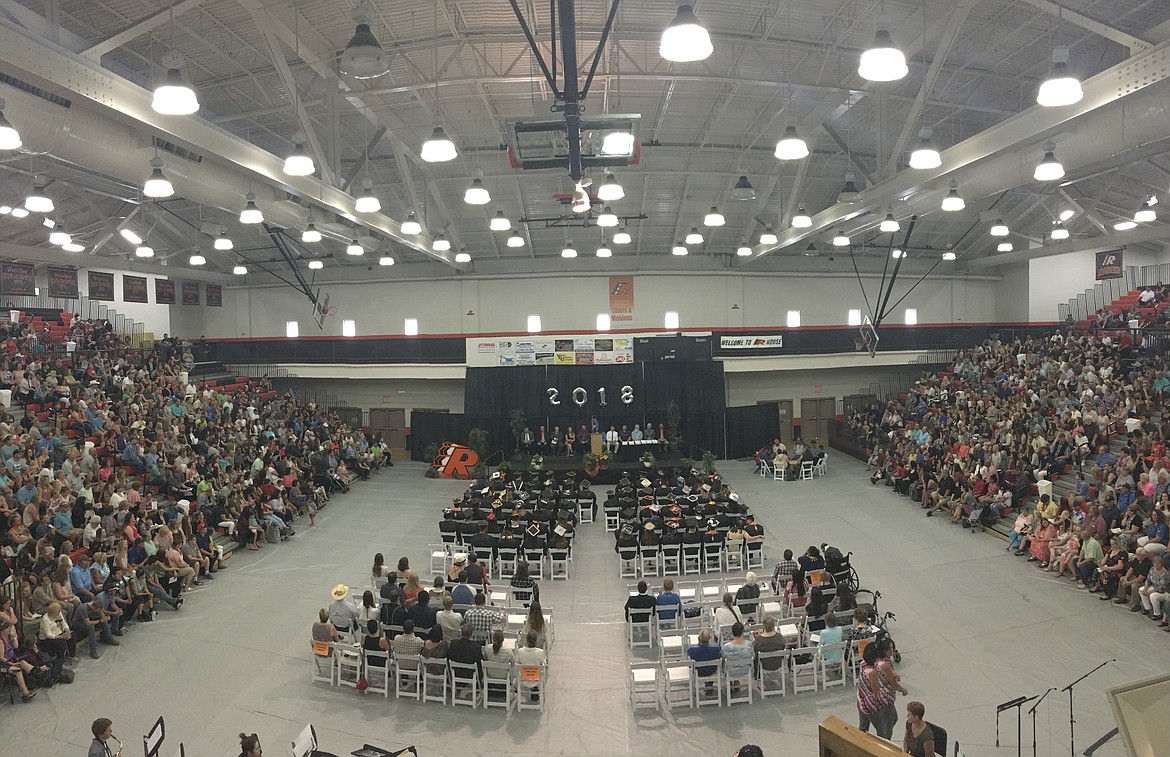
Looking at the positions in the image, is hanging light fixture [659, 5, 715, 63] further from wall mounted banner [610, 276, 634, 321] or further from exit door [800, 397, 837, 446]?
exit door [800, 397, 837, 446]

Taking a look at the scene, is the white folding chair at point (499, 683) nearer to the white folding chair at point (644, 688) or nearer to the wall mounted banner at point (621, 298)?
the white folding chair at point (644, 688)

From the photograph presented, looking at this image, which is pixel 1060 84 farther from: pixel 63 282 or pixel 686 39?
pixel 63 282

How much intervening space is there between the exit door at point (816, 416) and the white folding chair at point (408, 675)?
74.2 feet

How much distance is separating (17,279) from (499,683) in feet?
74.5

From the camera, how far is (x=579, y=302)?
26.6 metres

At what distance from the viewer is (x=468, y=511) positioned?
14664mm

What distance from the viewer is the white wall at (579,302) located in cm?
2659

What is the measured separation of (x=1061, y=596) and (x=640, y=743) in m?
8.15

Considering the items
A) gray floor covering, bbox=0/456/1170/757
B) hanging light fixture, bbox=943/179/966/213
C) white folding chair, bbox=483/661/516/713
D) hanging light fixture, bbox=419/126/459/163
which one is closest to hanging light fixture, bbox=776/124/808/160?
hanging light fixture, bbox=419/126/459/163

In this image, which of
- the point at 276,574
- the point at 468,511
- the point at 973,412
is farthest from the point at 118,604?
the point at 973,412

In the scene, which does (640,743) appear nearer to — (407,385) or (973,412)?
(973,412)

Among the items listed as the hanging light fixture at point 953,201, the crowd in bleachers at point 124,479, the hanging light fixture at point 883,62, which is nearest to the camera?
the hanging light fixture at point 883,62

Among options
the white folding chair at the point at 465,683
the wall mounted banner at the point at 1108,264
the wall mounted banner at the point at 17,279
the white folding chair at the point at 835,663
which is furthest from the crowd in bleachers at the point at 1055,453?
the wall mounted banner at the point at 17,279

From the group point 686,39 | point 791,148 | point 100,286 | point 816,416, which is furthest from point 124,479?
point 816,416
